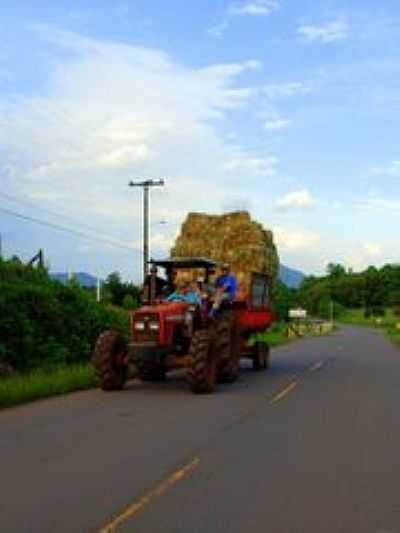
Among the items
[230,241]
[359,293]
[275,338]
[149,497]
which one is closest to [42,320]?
[149,497]

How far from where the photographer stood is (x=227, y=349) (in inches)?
870

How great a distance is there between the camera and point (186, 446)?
40.9ft

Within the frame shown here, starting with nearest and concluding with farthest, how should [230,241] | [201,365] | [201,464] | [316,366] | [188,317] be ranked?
[201,464] < [201,365] < [188,317] < [316,366] < [230,241]

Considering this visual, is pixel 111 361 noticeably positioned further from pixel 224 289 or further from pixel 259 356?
pixel 259 356

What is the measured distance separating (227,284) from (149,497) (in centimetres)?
1409

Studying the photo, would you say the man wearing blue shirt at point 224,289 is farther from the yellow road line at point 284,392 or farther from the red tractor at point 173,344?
the yellow road line at point 284,392

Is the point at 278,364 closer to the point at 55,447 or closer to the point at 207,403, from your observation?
A: the point at 207,403

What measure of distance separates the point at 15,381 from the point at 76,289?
9879 mm

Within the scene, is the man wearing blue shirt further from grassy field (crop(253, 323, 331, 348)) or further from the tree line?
the tree line

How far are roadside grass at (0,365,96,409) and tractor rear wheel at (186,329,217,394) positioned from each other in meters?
2.57

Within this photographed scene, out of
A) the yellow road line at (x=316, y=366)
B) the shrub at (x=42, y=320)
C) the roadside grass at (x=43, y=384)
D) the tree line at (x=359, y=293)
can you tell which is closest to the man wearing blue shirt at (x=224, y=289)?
the roadside grass at (x=43, y=384)

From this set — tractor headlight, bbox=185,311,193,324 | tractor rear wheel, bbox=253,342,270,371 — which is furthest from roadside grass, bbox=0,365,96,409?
tractor rear wheel, bbox=253,342,270,371

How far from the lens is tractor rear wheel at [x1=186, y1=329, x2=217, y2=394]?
777 inches

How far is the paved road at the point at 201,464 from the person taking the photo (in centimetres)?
841
